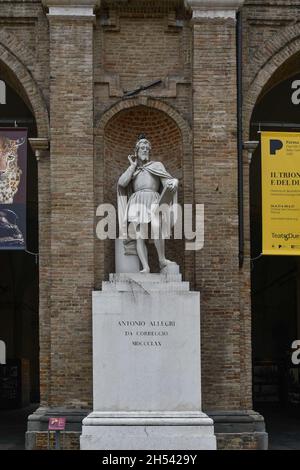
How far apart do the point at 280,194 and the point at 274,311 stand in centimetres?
1712

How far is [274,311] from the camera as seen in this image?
34.2 meters

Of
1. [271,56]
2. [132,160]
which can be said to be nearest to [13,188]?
[132,160]

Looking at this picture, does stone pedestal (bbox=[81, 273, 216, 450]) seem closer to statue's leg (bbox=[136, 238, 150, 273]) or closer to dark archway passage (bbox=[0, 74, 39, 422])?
statue's leg (bbox=[136, 238, 150, 273])

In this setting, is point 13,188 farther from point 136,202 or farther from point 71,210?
point 136,202

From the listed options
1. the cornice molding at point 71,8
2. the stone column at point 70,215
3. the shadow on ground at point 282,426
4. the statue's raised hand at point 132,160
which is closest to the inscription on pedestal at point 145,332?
the stone column at point 70,215

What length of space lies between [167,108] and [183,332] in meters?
4.60

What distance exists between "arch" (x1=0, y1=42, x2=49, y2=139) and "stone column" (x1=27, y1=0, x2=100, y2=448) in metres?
0.42

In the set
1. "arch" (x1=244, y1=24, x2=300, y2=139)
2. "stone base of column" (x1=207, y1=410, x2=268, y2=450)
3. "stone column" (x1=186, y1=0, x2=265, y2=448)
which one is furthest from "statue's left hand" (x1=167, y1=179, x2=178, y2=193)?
"stone base of column" (x1=207, y1=410, x2=268, y2=450)

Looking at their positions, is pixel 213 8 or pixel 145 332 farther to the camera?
pixel 213 8

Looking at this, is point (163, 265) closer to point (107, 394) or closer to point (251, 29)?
point (107, 394)

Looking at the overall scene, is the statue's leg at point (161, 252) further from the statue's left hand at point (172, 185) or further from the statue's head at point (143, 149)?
the statue's head at point (143, 149)

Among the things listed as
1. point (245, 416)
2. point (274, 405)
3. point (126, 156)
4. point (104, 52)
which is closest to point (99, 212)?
point (126, 156)

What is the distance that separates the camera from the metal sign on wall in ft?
57.1

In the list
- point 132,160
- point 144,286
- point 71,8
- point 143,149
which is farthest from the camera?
point 71,8
